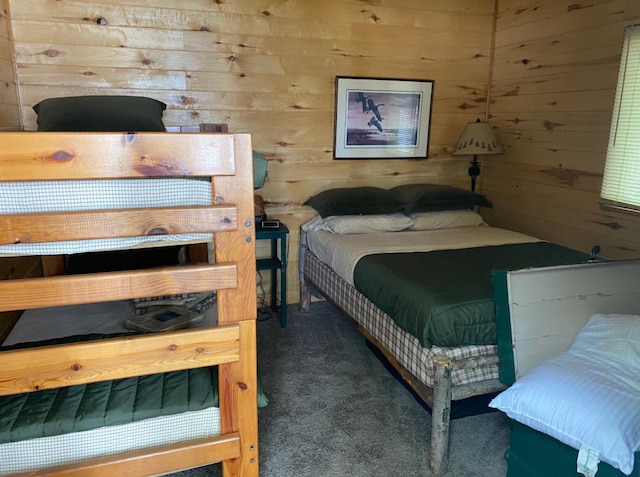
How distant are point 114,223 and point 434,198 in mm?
2461

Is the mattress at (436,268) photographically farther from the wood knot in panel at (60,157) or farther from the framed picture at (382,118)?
the wood knot in panel at (60,157)

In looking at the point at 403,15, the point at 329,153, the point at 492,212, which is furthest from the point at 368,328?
the point at 403,15

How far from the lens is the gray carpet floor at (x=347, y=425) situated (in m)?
1.83

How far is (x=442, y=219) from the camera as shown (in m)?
3.28

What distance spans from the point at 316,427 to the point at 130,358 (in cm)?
106

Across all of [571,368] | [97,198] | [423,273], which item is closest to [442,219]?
[423,273]

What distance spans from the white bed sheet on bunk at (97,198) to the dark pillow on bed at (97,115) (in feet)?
3.14

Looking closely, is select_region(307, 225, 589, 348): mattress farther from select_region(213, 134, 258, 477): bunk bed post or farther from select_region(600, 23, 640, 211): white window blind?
select_region(213, 134, 258, 477): bunk bed post

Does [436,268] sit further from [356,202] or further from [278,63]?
[278,63]

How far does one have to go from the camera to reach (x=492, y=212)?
3.72m

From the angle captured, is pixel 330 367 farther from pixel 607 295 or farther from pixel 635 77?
pixel 635 77

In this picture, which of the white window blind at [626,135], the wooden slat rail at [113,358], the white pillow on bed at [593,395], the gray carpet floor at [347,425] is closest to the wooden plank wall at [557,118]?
the white window blind at [626,135]

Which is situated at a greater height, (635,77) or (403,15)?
(403,15)

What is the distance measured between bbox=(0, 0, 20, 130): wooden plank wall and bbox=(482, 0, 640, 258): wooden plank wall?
3223 millimetres
